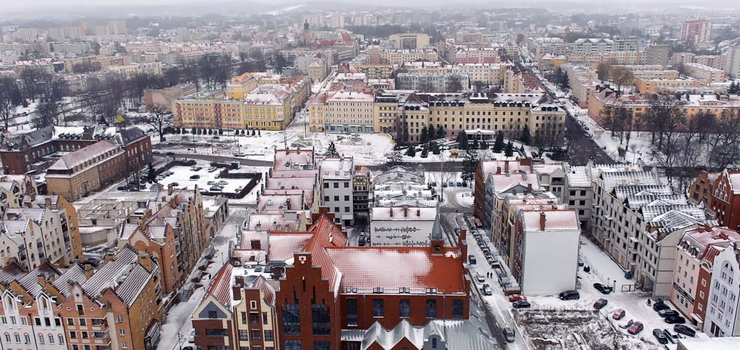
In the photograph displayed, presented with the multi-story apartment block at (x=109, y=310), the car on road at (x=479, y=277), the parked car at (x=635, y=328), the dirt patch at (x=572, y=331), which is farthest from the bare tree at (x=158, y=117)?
the parked car at (x=635, y=328)

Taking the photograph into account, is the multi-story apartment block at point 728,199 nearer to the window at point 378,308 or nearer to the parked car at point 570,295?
the parked car at point 570,295

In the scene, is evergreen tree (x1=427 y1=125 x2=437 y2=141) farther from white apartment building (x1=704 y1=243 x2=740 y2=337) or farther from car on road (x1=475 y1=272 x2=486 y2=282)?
white apartment building (x1=704 y1=243 x2=740 y2=337)

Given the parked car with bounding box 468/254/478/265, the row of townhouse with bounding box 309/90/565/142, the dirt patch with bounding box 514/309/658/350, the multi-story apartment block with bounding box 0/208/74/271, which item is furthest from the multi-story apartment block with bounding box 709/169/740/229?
the multi-story apartment block with bounding box 0/208/74/271

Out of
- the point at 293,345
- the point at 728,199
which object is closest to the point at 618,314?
the point at 728,199

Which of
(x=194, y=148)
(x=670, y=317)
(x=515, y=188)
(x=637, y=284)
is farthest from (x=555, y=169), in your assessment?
(x=194, y=148)

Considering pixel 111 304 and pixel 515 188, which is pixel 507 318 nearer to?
pixel 515 188

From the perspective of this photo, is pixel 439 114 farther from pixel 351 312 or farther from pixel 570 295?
pixel 351 312
